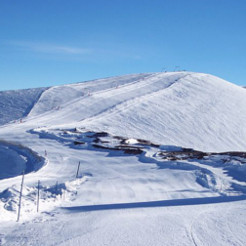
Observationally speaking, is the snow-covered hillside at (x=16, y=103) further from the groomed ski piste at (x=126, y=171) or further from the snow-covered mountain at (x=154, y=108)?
the groomed ski piste at (x=126, y=171)

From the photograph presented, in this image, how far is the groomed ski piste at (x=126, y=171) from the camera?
7883mm

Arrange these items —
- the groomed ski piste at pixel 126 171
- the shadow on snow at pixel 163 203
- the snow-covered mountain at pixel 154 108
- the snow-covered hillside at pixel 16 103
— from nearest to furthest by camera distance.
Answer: the groomed ski piste at pixel 126 171
the shadow on snow at pixel 163 203
the snow-covered mountain at pixel 154 108
the snow-covered hillside at pixel 16 103

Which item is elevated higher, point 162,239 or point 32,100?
point 32,100

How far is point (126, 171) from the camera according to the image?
1673 centimetres

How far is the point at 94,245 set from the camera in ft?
22.8

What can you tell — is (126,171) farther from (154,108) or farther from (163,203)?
(154,108)

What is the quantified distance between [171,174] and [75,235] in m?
8.65

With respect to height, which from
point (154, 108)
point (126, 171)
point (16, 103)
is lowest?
point (126, 171)

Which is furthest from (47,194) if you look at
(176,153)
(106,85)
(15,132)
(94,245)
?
(106,85)

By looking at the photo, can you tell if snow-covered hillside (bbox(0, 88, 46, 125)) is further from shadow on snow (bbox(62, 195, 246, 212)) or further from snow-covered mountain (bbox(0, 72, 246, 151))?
shadow on snow (bbox(62, 195, 246, 212))

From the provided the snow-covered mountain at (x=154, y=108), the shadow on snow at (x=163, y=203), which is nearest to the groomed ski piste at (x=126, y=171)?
the shadow on snow at (x=163, y=203)

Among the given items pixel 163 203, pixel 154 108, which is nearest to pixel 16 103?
pixel 154 108

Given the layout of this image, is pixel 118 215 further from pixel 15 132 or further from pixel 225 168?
pixel 15 132

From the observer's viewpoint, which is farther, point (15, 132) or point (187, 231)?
point (15, 132)
